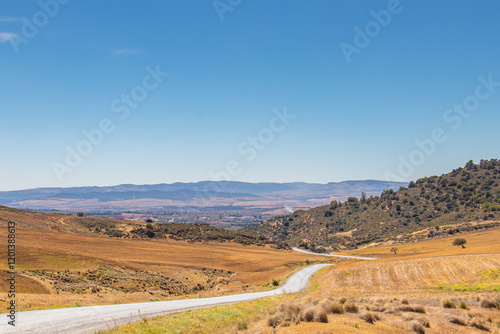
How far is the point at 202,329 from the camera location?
15383 millimetres

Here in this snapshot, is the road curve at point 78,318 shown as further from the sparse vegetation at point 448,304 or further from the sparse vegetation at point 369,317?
the sparse vegetation at point 448,304

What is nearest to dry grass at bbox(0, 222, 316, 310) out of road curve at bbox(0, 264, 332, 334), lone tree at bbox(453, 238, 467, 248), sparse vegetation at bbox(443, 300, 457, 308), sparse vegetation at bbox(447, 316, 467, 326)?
road curve at bbox(0, 264, 332, 334)

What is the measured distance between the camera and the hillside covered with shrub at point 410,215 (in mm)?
96750

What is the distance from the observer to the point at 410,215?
113 meters

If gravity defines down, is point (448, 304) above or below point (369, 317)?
below

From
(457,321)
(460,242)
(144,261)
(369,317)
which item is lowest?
(144,261)

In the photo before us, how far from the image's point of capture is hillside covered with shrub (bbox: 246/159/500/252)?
96750mm

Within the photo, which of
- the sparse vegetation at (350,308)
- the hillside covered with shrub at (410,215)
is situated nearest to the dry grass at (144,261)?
the sparse vegetation at (350,308)

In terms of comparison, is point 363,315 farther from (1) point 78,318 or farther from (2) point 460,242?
(2) point 460,242

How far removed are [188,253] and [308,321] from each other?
177 feet

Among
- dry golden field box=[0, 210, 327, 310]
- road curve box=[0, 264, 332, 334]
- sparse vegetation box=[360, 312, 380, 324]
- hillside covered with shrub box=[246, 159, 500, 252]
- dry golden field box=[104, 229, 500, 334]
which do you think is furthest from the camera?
hillside covered with shrub box=[246, 159, 500, 252]

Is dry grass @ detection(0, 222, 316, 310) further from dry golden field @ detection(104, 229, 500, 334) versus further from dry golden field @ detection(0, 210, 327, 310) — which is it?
dry golden field @ detection(104, 229, 500, 334)

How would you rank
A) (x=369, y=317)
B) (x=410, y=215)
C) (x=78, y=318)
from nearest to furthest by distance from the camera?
(x=78, y=318), (x=369, y=317), (x=410, y=215)

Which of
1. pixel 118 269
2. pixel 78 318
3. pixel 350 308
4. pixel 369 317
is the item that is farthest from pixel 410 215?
pixel 78 318
